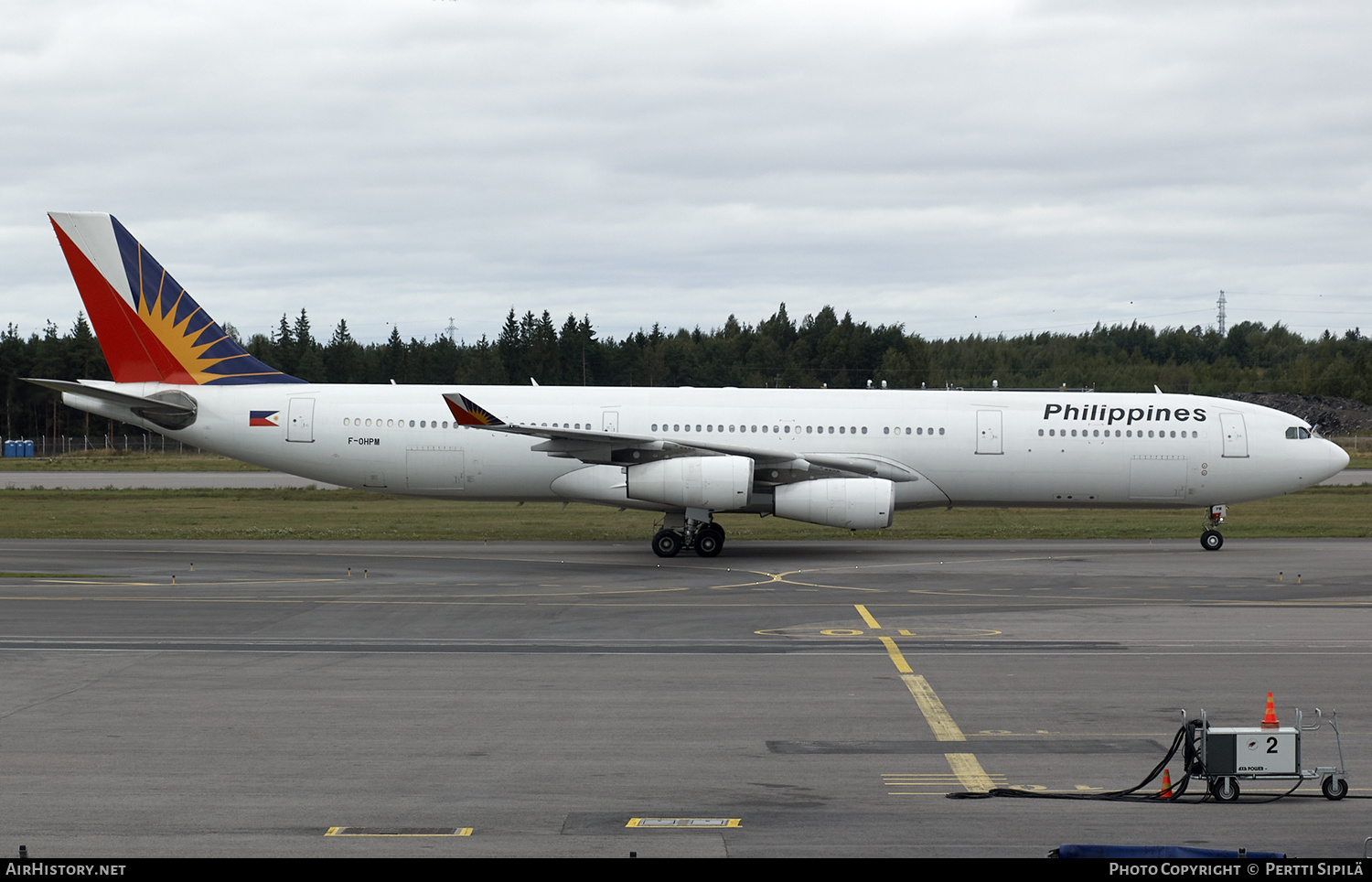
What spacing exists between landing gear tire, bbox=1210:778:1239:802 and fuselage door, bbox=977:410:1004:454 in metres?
21.4

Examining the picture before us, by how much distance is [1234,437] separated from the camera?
3100 cm

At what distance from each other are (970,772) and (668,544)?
1919 centimetres

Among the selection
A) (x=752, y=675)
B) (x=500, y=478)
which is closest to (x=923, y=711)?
(x=752, y=675)

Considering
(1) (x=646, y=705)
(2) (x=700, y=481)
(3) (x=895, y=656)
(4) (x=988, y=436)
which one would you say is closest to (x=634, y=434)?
(2) (x=700, y=481)

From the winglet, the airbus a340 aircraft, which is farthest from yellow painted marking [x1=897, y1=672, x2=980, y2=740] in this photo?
the airbus a340 aircraft

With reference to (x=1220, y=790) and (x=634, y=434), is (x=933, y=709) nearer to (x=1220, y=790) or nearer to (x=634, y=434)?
(x=1220, y=790)

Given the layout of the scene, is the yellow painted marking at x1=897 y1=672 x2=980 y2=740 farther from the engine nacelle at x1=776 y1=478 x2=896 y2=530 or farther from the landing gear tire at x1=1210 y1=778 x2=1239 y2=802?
the engine nacelle at x1=776 y1=478 x2=896 y2=530

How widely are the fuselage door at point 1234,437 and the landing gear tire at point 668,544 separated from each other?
46.0 ft

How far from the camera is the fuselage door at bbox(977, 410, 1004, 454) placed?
30.7 m

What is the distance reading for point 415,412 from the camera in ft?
101

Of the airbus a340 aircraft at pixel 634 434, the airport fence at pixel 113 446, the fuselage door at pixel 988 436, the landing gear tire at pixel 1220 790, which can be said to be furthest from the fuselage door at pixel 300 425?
the airport fence at pixel 113 446
